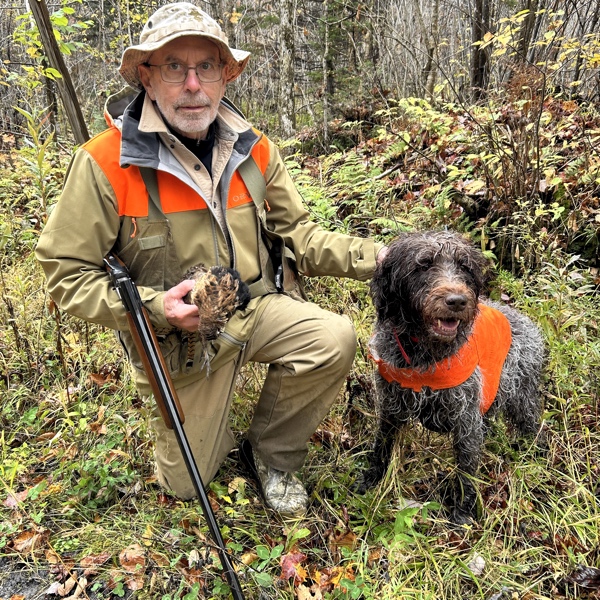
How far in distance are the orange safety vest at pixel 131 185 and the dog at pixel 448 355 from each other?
120cm

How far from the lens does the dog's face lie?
2.58 meters

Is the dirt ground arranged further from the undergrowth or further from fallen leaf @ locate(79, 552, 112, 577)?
fallen leaf @ locate(79, 552, 112, 577)

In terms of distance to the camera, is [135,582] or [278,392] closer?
[135,582]

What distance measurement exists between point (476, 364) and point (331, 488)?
1.21m

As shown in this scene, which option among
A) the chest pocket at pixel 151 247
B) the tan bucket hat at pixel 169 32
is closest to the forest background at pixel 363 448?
the chest pocket at pixel 151 247

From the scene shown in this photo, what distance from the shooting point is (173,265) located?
3.00 m

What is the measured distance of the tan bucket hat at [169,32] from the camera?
9.25 feet

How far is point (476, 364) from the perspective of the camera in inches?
120

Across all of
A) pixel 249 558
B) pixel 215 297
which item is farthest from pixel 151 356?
pixel 249 558

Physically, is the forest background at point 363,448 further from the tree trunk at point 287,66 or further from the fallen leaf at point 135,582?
the tree trunk at point 287,66

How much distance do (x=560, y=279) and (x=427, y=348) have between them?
1.78m

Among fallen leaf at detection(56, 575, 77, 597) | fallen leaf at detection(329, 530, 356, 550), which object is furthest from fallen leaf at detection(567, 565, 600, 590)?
fallen leaf at detection(56, 575, 77, 597)

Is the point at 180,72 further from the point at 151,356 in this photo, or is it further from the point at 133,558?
the point at 133,558

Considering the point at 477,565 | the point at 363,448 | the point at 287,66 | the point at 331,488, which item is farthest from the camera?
the point at 287,66
